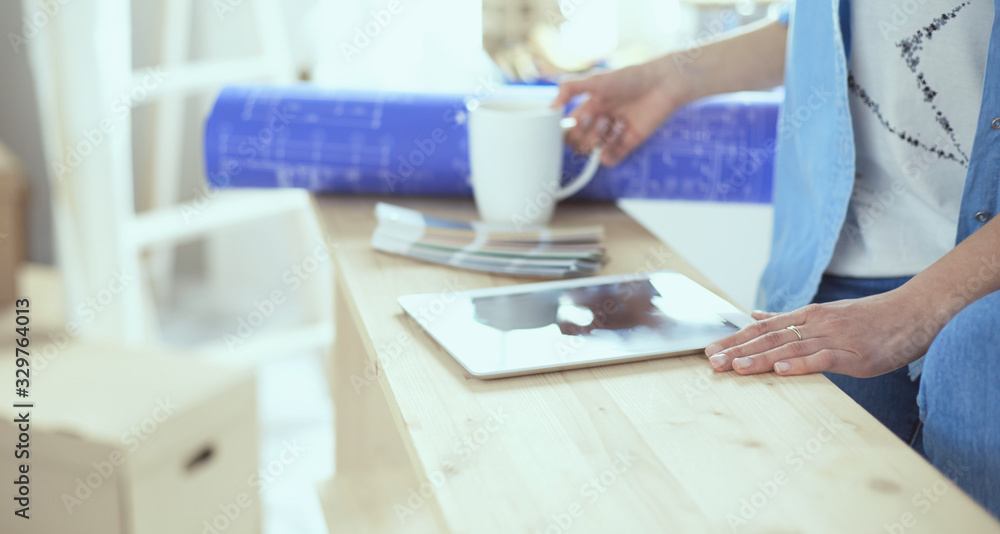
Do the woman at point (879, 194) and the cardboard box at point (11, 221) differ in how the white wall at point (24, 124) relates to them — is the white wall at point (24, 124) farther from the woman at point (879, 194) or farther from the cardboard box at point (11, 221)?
the woman at point (879, 194)

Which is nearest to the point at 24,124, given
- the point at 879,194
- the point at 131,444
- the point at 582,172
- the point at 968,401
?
the point at 131,444

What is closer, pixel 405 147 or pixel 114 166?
pixel 405 147

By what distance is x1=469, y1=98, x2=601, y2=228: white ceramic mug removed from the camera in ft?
3.09

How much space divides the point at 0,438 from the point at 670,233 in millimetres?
1355

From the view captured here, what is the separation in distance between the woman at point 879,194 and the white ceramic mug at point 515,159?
10 cm

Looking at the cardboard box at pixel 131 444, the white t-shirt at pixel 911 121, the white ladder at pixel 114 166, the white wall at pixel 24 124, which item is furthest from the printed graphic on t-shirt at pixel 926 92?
the white wall at pixel 24 124

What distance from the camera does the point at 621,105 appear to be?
1.06 meters

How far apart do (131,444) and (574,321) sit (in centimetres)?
76

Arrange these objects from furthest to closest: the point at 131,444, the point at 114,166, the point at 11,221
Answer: the point at 11,221 → the point at 114,166 → the point at 131,444

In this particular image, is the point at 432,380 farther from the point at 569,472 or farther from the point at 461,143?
the point at 461,143

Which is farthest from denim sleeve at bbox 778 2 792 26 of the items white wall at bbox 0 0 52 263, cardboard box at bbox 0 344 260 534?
white wall at bbox 0 0 52 263

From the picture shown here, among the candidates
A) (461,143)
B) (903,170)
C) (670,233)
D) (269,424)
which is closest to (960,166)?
(903,170)

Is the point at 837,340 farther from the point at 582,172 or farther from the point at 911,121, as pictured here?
the point at 582,172

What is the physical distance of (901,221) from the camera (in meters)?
0.92
